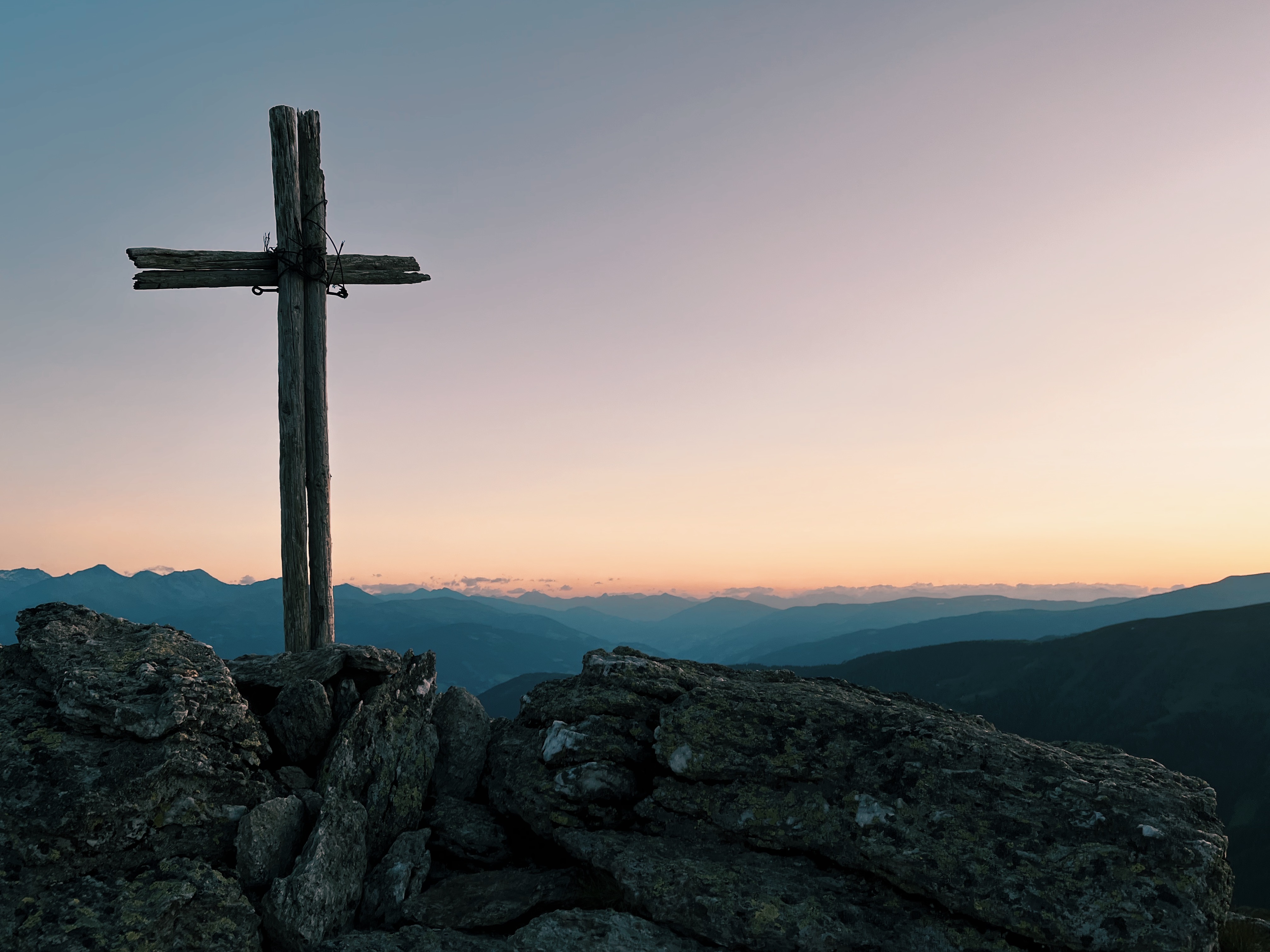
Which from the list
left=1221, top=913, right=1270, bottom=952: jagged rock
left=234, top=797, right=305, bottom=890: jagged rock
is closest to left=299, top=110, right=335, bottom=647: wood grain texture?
left=234, top=797, right=305, bottom=890: jagged rock

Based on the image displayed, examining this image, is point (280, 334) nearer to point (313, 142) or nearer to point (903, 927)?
point (313, 142)

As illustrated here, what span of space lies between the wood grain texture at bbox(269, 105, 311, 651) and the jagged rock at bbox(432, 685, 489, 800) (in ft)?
10.9

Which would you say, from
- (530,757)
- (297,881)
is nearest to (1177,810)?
(530,757)

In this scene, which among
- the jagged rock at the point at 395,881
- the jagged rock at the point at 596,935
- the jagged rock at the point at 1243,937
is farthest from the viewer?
the jagged rock at the point at 395,881

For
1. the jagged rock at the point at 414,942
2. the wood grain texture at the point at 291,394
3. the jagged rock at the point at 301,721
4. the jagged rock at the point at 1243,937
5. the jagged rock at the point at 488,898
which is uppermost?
the wood grain texture at the point at 291,394

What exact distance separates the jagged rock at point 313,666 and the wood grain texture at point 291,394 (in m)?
1.70

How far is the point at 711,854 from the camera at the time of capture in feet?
32.3

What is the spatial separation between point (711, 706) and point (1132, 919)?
5.67 metres

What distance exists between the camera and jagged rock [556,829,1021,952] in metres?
8.44

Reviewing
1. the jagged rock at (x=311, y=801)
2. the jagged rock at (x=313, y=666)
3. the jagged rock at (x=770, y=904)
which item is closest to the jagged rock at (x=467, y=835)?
the jagged rock at (x=770, y=904)

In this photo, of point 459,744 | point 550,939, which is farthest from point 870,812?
point 459,744

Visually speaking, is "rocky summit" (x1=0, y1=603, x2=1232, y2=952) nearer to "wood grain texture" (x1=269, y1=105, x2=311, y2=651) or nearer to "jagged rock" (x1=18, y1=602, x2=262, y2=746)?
"jagged rock" (x1=18, y1=602, x2=262, y2=746)

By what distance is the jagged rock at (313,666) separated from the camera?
1155 centimetres

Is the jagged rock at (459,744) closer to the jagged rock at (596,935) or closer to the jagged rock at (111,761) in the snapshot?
the jagged rock at (111,761)
